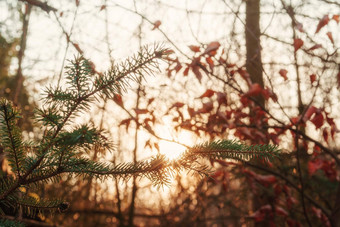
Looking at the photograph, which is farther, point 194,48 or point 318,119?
point 194,48

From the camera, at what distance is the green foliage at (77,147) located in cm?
68

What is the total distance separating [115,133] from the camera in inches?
173

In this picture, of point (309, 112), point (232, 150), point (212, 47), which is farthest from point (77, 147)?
point (309, 112)

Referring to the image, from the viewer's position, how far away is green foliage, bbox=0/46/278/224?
26.8 inches

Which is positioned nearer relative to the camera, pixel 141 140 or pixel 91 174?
pixel 91 174

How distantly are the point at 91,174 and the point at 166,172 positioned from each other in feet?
0.68

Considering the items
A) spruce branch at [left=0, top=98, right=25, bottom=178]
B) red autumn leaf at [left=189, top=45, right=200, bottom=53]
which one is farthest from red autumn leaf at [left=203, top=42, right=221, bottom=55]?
spruce branch at [left=0, top=98, right=25, bottom=178]

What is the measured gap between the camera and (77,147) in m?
0.71

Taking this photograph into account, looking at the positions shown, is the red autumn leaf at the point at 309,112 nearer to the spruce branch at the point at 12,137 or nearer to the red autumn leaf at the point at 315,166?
the red autumn leaf at the point at 315,166

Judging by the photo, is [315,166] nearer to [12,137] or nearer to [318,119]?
[318,119]

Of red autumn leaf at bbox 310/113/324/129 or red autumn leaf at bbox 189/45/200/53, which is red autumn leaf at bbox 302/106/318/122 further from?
red autumn leaf at bbox 189/45/200/53

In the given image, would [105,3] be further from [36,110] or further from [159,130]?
[36,110]

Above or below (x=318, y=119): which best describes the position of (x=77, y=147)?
below

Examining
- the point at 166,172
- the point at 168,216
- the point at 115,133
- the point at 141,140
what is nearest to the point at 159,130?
the point at 141,140
